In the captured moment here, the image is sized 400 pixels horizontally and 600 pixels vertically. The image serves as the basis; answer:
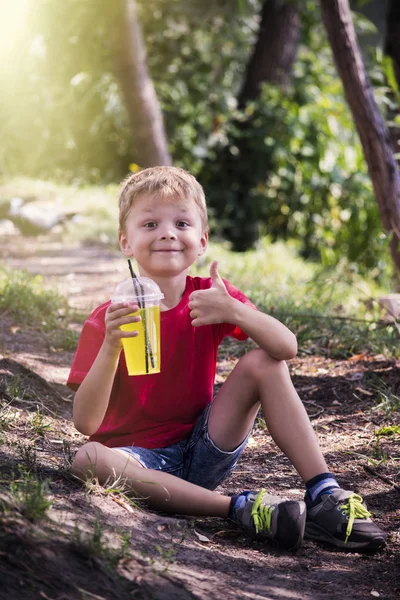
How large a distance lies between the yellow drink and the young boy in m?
0.04

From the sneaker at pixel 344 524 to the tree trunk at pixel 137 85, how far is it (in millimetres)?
7029

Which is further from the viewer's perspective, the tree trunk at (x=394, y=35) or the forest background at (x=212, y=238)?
the tree trunk at (x=394, y=35)

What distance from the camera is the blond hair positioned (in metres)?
2.58

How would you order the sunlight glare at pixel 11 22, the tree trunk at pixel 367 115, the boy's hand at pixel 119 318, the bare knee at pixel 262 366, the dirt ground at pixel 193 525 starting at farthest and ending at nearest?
the sunlight glare at pixel 11 22, the tree trunk at pixel 367 115, the bare knee at pixel 262 366, the boy's hand at pixel 119 318, the dirt ground at pixel 193 525

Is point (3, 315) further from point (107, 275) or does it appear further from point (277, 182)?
point (277, 182)

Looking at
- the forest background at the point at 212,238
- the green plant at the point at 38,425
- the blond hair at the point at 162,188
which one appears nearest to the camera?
the forest background at the point at 212,238

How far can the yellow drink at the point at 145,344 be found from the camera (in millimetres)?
2288

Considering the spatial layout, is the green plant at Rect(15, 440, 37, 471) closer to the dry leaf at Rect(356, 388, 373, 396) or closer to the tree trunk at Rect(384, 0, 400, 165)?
the dry leaf at Rect(356, 388, 373, 396)

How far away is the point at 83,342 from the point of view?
8.31 feet

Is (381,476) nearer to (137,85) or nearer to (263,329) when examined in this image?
(263,329)

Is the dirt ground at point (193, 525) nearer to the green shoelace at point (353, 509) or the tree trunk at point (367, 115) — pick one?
the green shoelace at point (353, 509)

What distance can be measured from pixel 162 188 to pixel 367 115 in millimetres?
2982

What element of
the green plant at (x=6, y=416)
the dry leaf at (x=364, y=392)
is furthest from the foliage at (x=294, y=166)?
the green plant at (x=6, y=416)

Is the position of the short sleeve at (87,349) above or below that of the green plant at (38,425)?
above
